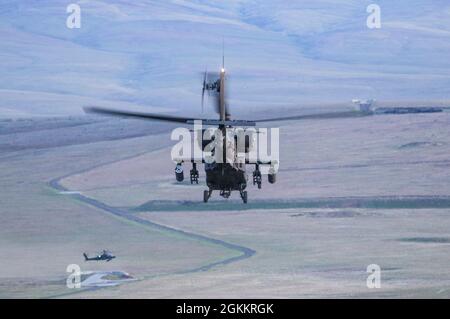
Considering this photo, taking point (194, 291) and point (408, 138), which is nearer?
point (194, 291)

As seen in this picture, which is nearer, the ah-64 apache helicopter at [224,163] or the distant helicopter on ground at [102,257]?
the ah-64 apache helicopter at [224,163]

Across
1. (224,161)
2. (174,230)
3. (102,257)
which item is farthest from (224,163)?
(174,230)

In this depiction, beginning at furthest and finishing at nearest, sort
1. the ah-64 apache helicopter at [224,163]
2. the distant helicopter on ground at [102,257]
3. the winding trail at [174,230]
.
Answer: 1. the distant helicopter on ground at [102,257]
2. the winding trail at [174,230]
3. the ah-64 apache helicopter at [224,163]

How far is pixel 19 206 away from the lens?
132 metres

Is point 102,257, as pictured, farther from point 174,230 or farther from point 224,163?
point 224,163

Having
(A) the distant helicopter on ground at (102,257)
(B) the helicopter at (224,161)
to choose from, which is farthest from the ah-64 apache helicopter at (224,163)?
(A) the distant helicopter on ground at (102,257)

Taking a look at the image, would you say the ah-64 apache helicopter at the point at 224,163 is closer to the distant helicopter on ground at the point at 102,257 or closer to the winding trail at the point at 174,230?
the winding trail at the point at 174,230

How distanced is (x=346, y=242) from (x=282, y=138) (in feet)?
153

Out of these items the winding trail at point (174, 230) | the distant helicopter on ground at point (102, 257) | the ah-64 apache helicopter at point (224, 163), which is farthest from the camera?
the distant helicopter on ground at point (102, 257)

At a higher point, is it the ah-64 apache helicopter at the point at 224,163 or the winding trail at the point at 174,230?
the ah-64 apache helicopter at the point at 224,163

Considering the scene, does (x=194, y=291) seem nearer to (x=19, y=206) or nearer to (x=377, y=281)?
(x=377, y=281)

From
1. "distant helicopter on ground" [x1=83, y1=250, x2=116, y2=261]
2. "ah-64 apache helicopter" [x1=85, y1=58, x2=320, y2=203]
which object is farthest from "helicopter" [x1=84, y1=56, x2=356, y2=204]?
"distant helicopter on ground" [x1=83, y1=250, x2=116, y2=261]
